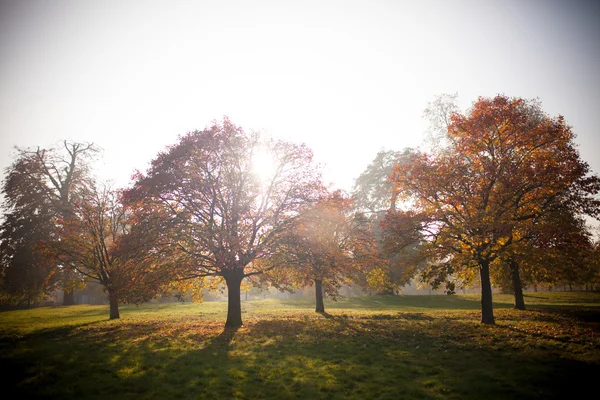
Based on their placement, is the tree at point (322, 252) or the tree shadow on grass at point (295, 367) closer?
the tree shadow on grass at point (295, 367)

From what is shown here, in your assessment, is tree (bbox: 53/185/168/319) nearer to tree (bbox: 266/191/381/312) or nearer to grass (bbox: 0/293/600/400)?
grass (bbox: 0/293/600/400)

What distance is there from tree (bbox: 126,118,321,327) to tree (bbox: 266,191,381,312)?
91cm

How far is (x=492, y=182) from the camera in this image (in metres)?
17.7

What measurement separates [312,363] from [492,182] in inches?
561

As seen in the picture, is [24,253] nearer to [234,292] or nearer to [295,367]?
[234,292]

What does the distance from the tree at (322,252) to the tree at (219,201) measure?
910 mm

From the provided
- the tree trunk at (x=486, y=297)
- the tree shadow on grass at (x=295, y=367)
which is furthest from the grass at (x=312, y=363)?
the tree trunk at (x=486, y=297)

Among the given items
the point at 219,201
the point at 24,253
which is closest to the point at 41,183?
the point at 24,253

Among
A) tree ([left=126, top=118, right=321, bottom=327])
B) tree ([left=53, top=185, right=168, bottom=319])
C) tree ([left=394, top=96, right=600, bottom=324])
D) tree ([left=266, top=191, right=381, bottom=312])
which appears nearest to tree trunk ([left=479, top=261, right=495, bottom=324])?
tree ([left=394, top=96, right=600, bottom=324])

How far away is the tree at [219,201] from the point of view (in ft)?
58.7

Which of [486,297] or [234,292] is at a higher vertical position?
[234,292]

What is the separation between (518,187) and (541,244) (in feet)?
10.9

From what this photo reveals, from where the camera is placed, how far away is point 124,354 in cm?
1341

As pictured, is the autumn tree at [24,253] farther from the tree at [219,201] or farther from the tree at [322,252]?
the tree at [322,252]
